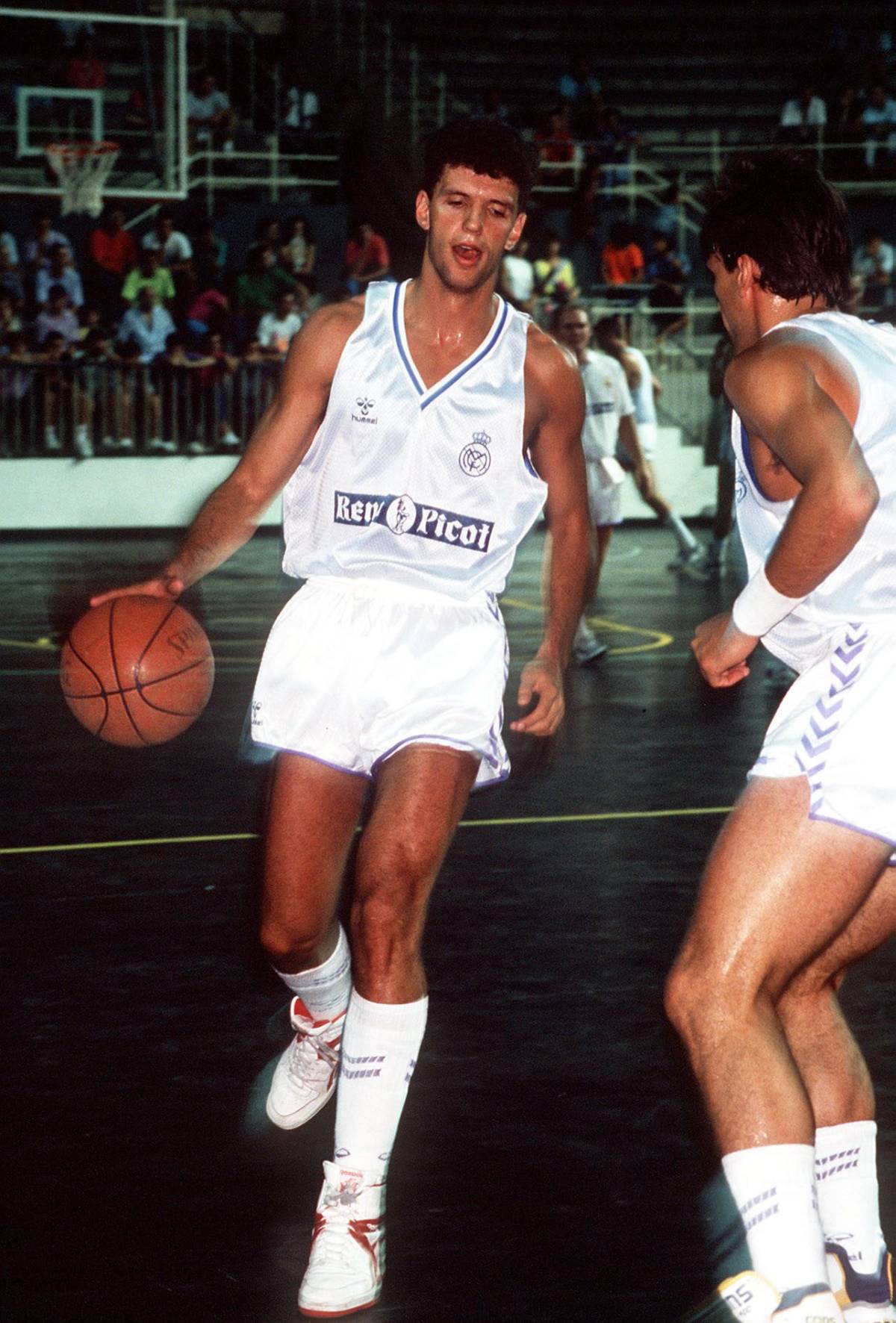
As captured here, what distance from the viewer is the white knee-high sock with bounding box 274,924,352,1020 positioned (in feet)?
14.6

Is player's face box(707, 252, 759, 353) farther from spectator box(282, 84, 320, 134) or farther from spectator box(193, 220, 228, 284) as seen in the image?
spectator box(282, 84, 320, 134)

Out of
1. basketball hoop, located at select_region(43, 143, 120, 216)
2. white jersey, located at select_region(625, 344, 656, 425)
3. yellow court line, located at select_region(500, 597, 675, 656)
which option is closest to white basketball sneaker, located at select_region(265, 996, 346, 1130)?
yellow court line, located at select_region(500, 597, 675, 656)

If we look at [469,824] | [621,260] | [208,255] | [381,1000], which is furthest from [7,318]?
[381,1000]

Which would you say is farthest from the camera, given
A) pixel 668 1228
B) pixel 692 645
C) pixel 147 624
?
pixel 147 624

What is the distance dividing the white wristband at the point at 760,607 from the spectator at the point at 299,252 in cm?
1841

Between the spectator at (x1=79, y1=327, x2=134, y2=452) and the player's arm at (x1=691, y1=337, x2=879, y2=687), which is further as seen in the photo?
the spectator at (x1=79, y1=327, x2=134, y2=452)

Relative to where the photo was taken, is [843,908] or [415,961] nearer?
[843,908]

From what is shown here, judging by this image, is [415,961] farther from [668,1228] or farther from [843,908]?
[843,908]

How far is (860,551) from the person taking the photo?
339cm

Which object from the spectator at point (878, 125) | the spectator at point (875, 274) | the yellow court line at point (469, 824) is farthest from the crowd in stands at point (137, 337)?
the yellow court line at point (469, 824)

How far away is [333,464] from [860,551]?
1.40m

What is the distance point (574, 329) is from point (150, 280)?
9.35 m

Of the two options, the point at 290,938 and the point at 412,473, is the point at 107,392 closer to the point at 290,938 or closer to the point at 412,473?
the point at 412,473

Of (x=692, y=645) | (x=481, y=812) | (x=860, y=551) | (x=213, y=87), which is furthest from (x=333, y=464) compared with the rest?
(x=213, y=87)
